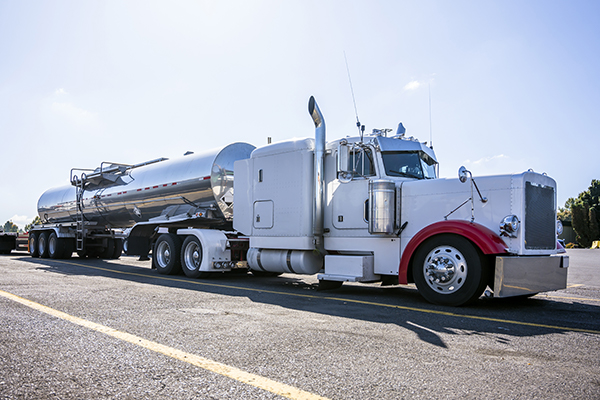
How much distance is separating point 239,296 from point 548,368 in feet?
16.0

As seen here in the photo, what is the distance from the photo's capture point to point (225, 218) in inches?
436

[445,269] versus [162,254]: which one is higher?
[445,269]

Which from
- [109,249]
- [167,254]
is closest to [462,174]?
[167,254]

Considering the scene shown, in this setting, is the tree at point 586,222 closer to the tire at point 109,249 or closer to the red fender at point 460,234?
the tire at point 109,249

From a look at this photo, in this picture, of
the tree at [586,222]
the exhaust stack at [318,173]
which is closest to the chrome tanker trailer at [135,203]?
the exhaust stack at [318,173]

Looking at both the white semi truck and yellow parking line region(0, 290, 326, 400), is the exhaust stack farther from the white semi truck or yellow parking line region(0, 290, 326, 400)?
yellow parking line region(0, 290, 326, 400)

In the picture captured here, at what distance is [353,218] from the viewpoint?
806cm

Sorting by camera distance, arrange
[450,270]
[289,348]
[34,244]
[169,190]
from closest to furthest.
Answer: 1. [289,348]
2. [450,270]
3. [169,190]
4. [34,244]

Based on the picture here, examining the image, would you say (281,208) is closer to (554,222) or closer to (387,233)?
(387,233)

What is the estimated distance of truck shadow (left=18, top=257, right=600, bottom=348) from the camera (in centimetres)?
495

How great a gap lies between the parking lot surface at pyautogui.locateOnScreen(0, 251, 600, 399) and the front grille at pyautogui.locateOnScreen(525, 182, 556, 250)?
3.11 ft

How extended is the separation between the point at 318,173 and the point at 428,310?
3.25 m

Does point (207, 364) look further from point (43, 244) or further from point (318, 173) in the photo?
point (43, 244)

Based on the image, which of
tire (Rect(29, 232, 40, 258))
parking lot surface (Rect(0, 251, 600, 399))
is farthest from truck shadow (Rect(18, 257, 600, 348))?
tire (Rect(29, 232, 40, 258))
